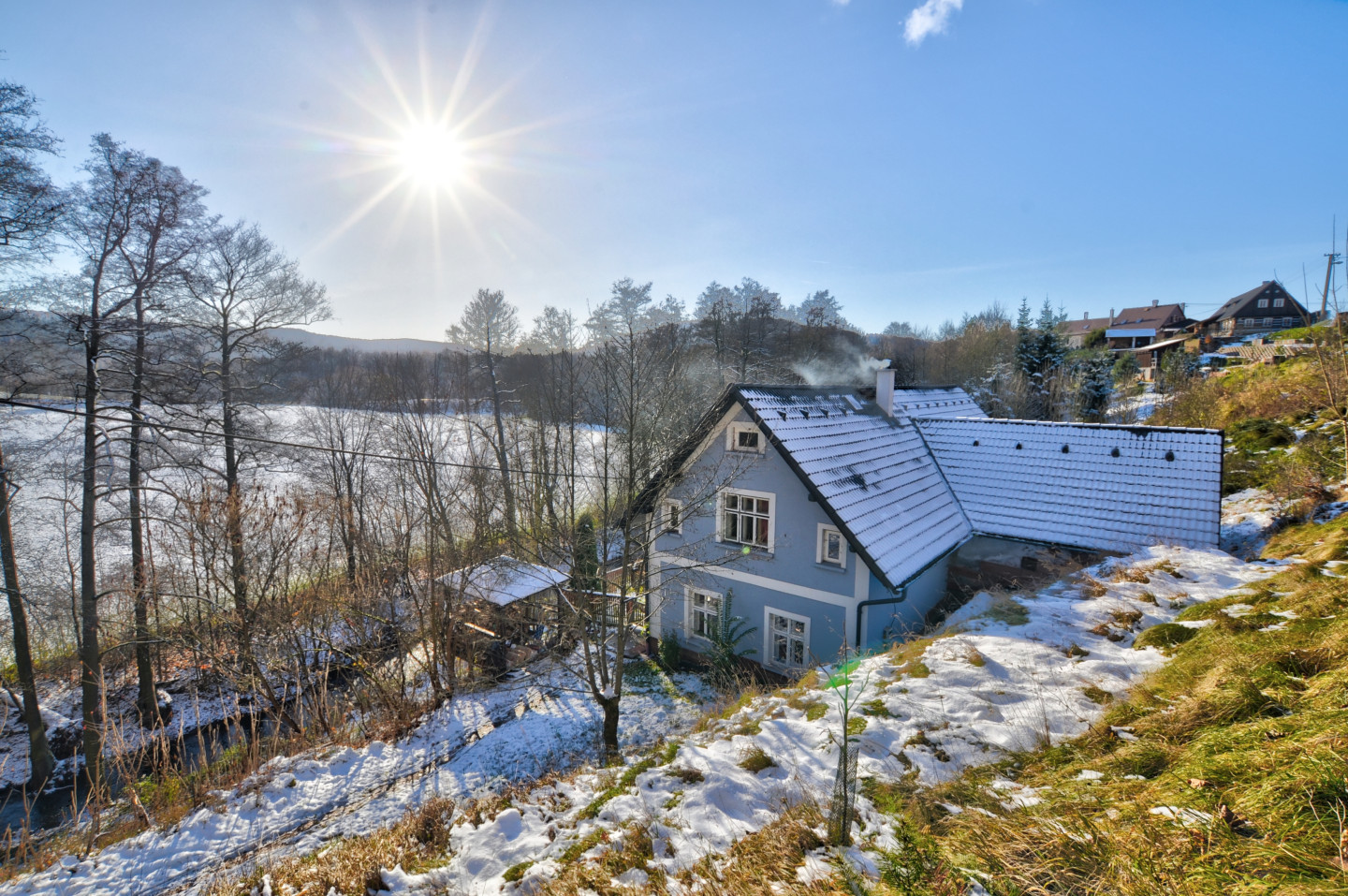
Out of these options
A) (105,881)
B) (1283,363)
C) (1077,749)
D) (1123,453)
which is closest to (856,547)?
→ (1077,749)

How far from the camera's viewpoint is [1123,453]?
11.6 m

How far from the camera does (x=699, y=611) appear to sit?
37.8 feet

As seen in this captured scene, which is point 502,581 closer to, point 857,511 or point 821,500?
point 821,500

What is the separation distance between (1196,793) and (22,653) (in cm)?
1546

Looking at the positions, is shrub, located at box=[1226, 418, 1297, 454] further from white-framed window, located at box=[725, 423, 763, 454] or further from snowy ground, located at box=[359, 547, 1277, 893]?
white-framed window, located at box=[725, 423, 763, 454]

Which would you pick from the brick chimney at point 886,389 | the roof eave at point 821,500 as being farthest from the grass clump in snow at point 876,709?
the brick chimney at point 886,389

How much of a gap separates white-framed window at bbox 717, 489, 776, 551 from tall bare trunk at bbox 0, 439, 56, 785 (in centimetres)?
1158

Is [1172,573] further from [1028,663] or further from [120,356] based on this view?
[120,356]

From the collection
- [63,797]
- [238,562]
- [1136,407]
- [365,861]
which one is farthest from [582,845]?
[1136,407]

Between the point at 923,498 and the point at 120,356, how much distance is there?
16.0 m

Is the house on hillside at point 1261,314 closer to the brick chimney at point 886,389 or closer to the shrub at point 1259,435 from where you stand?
the shrub at point 1259,435

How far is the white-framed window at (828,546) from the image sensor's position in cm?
960

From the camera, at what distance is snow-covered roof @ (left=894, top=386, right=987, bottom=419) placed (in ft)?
48.6

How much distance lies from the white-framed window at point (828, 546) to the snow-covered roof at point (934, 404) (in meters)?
5.58
